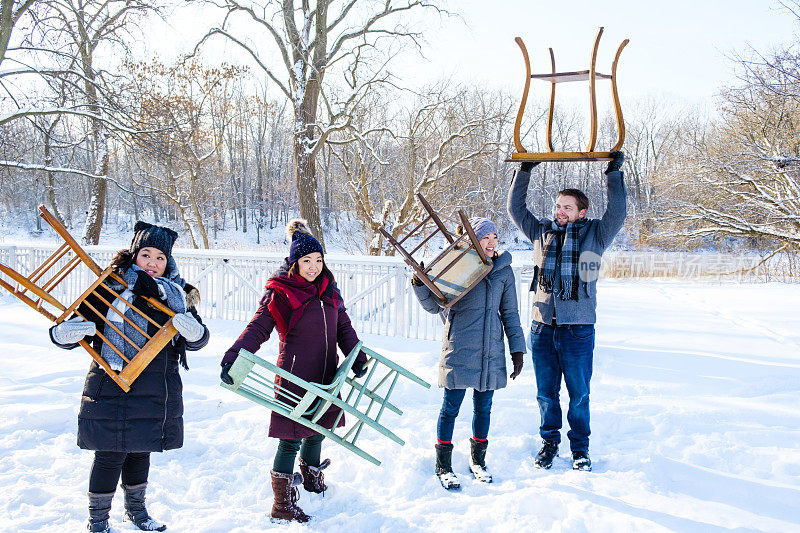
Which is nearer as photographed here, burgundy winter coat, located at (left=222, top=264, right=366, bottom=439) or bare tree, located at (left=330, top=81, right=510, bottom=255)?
burgundy winter coat, located at (left=222, top=264, right=366, bottom=439)

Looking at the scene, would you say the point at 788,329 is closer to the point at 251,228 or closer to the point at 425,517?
the point at 425,517

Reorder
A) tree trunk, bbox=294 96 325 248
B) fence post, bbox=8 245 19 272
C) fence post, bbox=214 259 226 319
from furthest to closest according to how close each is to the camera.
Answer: fence post, bbox=8 245 19 272, tree trunk, bbox=294 96 325 248, fence post, bbox=214 259 226 319

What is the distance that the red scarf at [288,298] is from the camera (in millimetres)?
3121

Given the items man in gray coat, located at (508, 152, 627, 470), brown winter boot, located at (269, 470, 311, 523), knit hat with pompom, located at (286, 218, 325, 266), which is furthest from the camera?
man in gray coat, located at (508, 152, 627, 470)

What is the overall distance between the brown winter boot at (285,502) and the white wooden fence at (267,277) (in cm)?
528

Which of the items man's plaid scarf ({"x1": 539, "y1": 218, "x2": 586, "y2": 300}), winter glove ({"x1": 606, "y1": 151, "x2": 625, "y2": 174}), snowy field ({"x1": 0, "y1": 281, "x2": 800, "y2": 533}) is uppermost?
winter glove ({"x1": 606, "y1": 151, "x2": 625, "y2": 174})

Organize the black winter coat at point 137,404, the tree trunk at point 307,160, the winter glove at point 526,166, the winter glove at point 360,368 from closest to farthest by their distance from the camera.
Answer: the black winter coat at point 137,404 → the winter glove at point 360,368 → the winter glove at point 526,166 → the tree trunk at point 307,160

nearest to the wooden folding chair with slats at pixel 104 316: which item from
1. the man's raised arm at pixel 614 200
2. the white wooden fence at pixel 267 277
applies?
the man's raised arm at pixel 614 200

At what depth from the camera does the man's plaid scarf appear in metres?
3.78

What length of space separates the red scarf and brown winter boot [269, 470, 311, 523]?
801 mm

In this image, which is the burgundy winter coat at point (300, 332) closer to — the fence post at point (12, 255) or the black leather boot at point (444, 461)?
the black leather boot at point (444, 461)

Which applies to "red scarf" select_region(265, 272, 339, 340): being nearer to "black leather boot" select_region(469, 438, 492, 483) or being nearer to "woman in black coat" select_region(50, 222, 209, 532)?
"woman in black coat" select_region(50, 222, 209, 532)

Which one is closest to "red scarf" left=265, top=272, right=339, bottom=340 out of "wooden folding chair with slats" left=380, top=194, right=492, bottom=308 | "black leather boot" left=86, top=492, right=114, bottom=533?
"wooden folding chair with slats" left=380, top=194, right=492, bottom=308

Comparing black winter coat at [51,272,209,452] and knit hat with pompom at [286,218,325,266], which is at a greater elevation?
knit hat with pompom at [286,218,325,266]
